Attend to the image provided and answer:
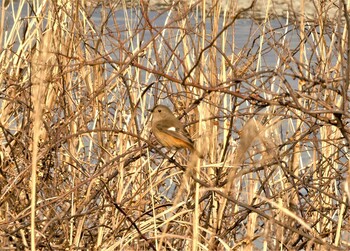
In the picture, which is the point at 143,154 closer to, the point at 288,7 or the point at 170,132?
the point at 170,132

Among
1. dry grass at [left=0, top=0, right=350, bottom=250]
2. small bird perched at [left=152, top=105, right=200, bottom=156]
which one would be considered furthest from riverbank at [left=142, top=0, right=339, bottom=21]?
small bird perched at [left=152, top=105, right=200, bottom=156]

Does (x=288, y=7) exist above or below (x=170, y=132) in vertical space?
above

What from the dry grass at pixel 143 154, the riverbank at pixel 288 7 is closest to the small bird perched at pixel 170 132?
the dry grass at pixel 143 154

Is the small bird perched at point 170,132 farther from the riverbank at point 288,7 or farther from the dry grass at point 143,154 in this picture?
the riverbank at point 288,7

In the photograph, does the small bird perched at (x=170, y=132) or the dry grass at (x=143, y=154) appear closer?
the dry grass at (x=143, y=154)

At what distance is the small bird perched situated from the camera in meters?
3.18

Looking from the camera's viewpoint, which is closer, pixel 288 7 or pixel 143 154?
pixel 143 154

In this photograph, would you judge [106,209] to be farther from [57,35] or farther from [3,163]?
[57,35]

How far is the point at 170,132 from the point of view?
10.5ft

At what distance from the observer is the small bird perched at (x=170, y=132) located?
3.18m

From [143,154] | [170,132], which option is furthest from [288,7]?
[143,154]

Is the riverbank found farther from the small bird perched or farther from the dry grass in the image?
the small bird perched

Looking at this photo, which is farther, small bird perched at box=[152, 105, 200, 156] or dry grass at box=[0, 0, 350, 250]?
small bird perched at box=[152, 105, 200, 156]

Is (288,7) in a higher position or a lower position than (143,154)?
higher
